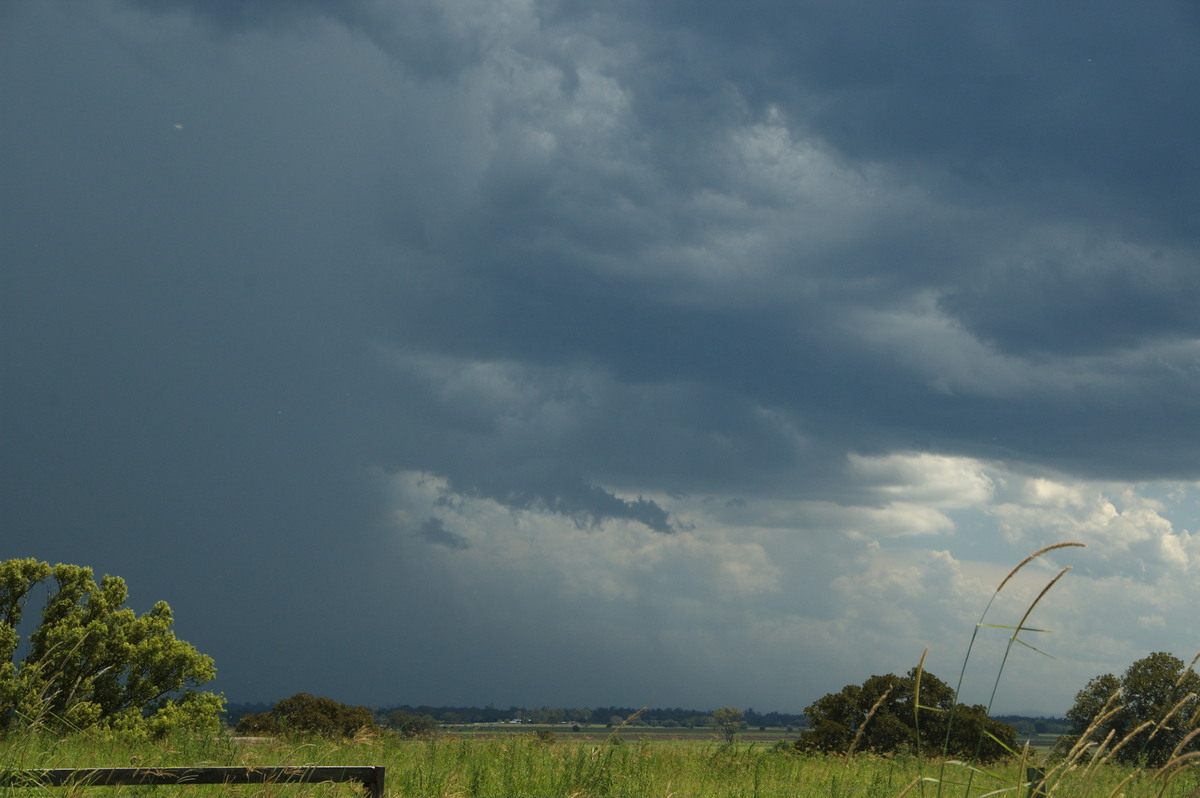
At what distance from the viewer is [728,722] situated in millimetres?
12781

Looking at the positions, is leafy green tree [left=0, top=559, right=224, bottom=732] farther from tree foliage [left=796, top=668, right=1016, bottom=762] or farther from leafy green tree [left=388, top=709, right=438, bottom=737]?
tree foliage [left=796, top=668, right=1016, bottom=762]

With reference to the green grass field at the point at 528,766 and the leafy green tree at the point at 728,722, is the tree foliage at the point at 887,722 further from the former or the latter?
the leafy green tree at the point at 728,722

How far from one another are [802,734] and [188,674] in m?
19.5

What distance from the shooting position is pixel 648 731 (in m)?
13.0

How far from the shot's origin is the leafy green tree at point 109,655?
24.6 metres

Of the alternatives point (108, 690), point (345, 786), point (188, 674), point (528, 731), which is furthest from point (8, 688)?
point (345, 786)

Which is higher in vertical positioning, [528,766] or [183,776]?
[183,776]

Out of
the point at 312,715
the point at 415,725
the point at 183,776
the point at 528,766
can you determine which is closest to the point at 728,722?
the point at 528,766

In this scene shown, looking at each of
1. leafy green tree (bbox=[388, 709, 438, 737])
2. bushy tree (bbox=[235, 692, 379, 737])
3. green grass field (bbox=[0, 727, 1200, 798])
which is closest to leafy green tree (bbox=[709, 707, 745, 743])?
green grass field (bbox=[0, 727, 1200, 798])

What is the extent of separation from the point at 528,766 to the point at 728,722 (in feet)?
10.5

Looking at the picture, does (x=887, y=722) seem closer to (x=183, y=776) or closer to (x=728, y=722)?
(x=728, y=722)

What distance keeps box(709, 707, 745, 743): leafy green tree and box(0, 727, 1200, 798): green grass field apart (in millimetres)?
268

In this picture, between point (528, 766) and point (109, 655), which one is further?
point (109, 655)

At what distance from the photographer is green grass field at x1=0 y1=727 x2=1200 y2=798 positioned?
28.8 feet
